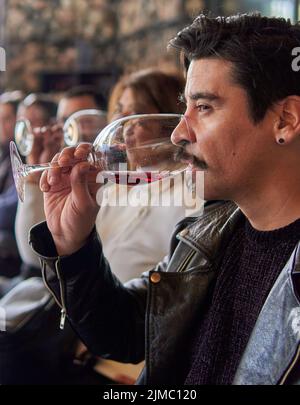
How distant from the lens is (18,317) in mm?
1786

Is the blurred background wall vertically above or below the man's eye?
above

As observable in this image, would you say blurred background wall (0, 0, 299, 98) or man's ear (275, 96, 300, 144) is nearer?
man's ear (275, 96, 300, 144)

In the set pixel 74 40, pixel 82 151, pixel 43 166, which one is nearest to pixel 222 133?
pixel 82 151

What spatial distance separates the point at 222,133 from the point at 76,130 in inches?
39.2

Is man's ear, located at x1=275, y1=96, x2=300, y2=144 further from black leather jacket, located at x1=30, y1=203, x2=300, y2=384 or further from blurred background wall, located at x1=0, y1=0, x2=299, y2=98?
→ blurred background wall, located at x1=0, y1=0, x2=299, y2=98

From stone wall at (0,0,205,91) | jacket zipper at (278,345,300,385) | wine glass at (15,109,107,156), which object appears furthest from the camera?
stone wall at (0,0,205,91)

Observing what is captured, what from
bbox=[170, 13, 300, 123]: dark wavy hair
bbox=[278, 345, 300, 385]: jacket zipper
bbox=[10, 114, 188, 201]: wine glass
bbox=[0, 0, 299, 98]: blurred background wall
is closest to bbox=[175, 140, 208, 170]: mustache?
bbox=[10, 114, 188, 201]: wine glass

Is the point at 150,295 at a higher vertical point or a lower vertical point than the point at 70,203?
lower

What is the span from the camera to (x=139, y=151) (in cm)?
118

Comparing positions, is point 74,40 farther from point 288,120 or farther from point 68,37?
point 288,120

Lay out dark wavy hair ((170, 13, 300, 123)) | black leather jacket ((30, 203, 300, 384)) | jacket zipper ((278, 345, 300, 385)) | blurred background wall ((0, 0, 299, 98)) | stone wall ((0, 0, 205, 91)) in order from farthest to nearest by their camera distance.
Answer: stone wall ((0, 0, 205, 91)) → blurred background wall ((0, 0, 299, 98)) → black leather jacket ((30, 203, 300, 384)) → dark wavy hair ((170, 13, 300, 123)) → jacket zipper ((278, 345, 300, 385))

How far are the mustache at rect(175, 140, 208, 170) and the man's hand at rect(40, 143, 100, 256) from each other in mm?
175

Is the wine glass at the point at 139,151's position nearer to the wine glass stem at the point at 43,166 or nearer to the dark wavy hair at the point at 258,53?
the wine glass stem at the point at 43,166

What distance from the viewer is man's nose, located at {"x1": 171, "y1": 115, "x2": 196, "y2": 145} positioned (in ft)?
3.74
